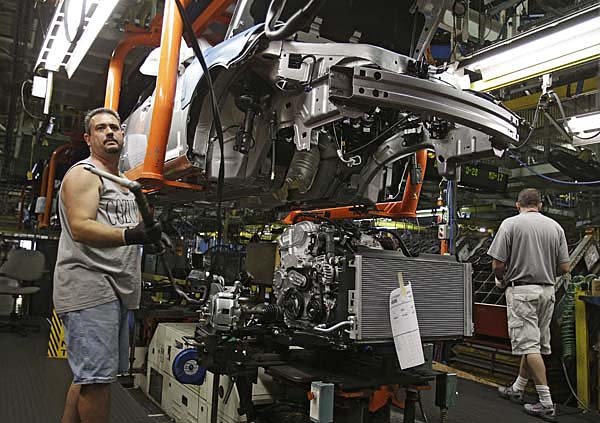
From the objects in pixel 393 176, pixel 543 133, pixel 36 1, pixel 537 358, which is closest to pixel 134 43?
pixel 36 1

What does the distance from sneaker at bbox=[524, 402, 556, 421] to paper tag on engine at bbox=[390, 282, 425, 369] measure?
2084 millimetres

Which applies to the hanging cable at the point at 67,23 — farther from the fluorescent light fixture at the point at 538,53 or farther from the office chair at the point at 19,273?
the office chair at the point at 19,273

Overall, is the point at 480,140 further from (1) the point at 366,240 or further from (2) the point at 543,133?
(2) the point at 543,133

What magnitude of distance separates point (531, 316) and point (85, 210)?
3.63m

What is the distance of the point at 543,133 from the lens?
286 inches

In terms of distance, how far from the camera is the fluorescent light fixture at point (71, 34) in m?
3.58

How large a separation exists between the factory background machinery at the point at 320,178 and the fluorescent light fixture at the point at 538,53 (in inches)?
0.5

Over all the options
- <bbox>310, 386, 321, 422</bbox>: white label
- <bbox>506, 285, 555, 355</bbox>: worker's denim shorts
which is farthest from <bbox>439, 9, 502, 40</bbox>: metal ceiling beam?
<bbox>310, 386, 321, 422</bbox>: white label

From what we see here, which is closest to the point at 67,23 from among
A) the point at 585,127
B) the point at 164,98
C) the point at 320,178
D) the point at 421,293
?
the point at 164,98

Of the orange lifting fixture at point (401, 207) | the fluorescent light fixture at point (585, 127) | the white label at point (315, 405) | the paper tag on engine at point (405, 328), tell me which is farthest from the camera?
the fluorescent light fixture at point (585, 127)

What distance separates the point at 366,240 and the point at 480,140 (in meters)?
0.97

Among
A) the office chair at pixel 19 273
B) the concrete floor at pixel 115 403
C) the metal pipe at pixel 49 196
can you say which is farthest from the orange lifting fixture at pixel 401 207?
the office chair at pixel 19 273

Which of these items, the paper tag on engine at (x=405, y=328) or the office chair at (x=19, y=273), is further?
the office chair at (x=19, y=273)

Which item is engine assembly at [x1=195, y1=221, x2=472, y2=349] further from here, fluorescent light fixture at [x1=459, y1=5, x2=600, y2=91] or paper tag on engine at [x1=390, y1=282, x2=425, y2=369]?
fluorescent light fixture at [x1=459, y1=5, x2=600, y2=91]
